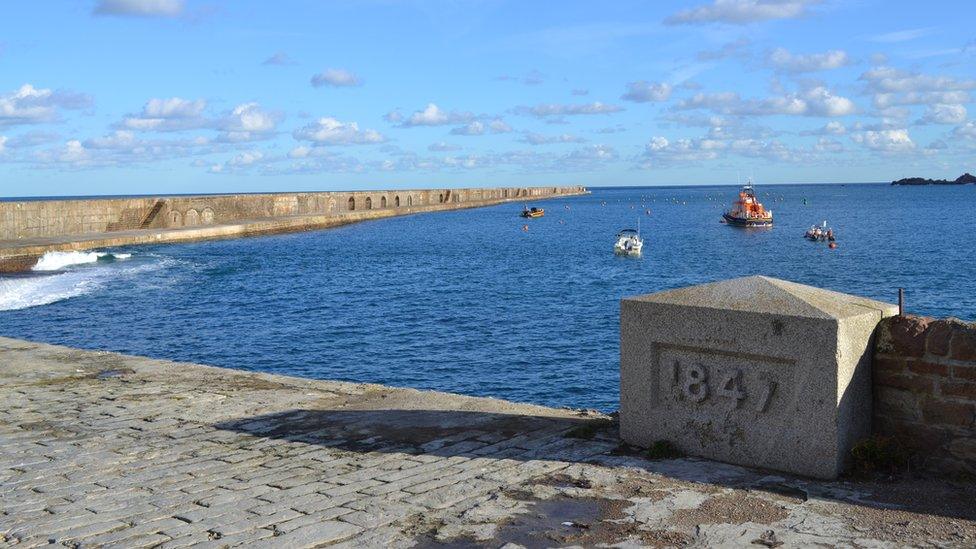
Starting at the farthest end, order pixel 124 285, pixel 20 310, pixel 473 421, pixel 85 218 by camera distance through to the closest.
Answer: pixel 85 218
pixel 124 285
pixel 20 310
pixel 473 421

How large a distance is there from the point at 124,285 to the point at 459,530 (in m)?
32.6

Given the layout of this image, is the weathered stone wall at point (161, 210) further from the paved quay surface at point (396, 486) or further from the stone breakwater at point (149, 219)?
the paved quay surface at point (396, 486)

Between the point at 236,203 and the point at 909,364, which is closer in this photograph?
the point at 909,364

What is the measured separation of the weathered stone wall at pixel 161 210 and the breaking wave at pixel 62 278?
6170mm

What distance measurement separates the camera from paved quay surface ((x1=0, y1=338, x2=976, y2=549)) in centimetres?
535

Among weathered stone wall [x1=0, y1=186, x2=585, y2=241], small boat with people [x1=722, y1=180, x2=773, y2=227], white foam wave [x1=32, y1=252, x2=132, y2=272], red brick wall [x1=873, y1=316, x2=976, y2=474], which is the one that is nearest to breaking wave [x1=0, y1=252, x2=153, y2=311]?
white foam wave [x1=32, y1=252, x2=132, y2=272]

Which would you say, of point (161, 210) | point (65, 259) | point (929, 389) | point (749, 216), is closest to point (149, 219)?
point (161, 210)

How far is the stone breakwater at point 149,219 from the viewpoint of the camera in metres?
46.8

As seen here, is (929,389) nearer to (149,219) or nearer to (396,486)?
(396,486)

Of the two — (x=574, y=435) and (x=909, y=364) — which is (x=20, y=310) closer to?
(x=574, y=435)

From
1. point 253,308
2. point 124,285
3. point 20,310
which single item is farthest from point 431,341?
point 124,285

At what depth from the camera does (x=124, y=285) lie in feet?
115

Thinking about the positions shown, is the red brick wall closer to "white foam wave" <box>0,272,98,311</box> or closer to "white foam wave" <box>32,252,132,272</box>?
"white foam wave" <box>0,272,98,311</box>

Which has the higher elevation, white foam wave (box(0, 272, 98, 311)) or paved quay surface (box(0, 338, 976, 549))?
paved quay surface (box(0, 338, 976, 549))
